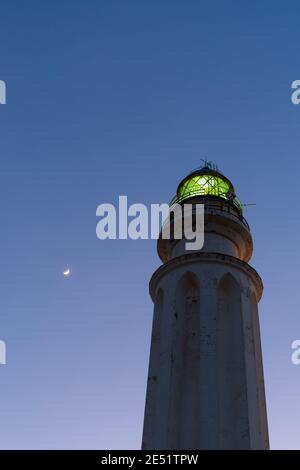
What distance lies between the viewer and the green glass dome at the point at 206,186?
23031mm

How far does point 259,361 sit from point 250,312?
1627 mm

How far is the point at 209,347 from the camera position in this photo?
1759 centimetres

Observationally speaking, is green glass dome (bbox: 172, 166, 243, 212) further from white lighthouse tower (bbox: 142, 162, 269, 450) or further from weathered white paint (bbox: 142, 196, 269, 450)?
weathered white paint (bbox: 142, 196, 269, 450)

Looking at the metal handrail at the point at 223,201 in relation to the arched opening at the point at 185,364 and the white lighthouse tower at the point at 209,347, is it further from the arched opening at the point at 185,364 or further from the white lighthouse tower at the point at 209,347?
the arched opening at the point at 185,364

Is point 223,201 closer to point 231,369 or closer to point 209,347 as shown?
point 209,347

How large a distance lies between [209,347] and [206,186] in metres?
7.96

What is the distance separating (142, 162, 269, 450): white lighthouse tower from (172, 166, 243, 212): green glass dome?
3.57ft

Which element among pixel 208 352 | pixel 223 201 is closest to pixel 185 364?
pixel 208 352

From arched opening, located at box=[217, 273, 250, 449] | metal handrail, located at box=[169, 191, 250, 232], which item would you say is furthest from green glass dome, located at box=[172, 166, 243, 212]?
arched opening, located at box=[217, 273, 250, 449]

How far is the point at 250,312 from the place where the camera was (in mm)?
19047

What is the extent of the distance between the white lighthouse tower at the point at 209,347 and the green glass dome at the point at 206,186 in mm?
1088

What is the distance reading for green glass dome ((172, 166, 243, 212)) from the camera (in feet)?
75.6

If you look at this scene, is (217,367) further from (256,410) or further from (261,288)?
(261,288)
